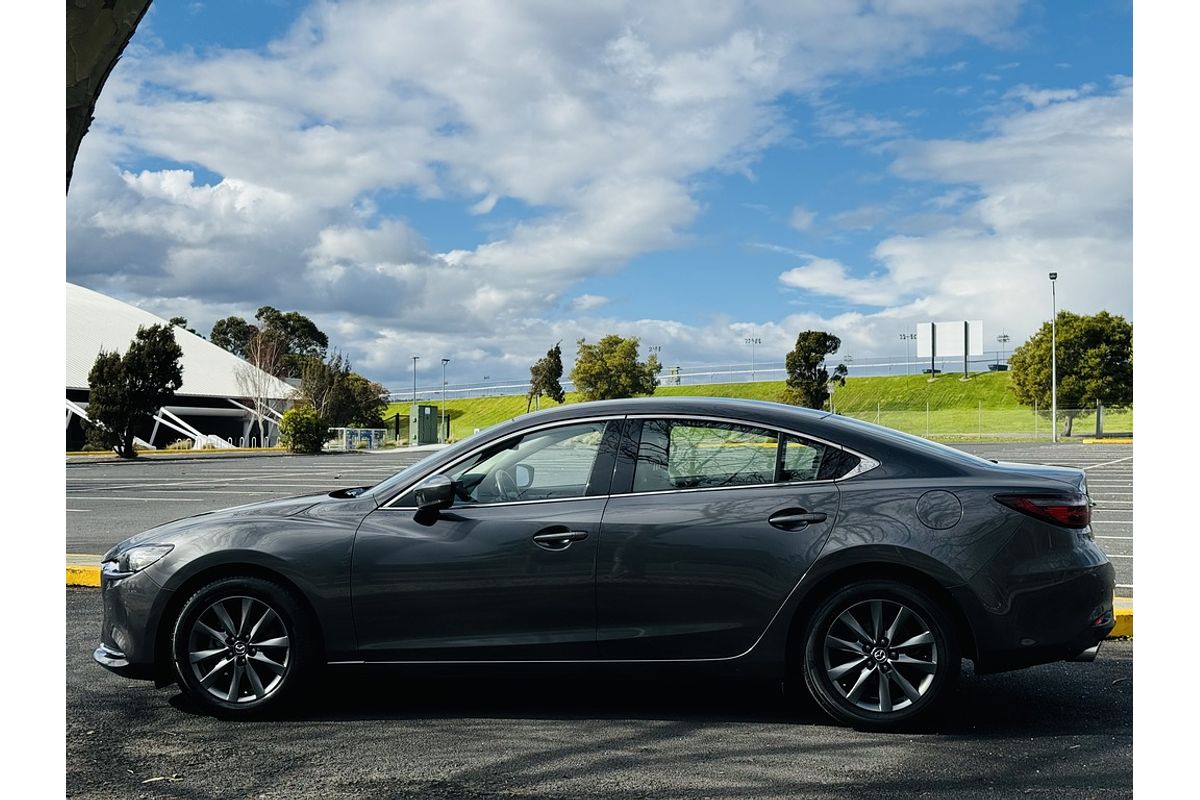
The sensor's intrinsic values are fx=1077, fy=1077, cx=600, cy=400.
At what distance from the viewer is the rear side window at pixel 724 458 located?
511 cm

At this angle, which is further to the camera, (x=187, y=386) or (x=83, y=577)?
(x=187, y=386)

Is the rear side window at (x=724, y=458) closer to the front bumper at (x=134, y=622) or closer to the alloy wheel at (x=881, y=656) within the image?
the alloy wheel at (x=881, y=656)

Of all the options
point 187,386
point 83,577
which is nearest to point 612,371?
point 187,386

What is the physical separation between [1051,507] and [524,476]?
2.46 metres

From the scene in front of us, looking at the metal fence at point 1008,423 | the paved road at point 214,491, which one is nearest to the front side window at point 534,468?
the paved road at point 214,491

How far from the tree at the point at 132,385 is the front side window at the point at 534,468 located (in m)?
43.0

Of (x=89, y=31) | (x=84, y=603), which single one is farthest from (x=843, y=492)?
(x=84, y=603)

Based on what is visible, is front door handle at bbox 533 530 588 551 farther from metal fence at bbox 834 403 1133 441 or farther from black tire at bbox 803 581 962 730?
metal fence at bbox 834 403 1133 441

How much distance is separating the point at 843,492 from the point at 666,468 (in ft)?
2.74

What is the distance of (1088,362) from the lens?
199 feet

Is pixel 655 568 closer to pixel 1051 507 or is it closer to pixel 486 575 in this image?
pixel 486 575

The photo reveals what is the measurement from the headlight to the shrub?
45.7m

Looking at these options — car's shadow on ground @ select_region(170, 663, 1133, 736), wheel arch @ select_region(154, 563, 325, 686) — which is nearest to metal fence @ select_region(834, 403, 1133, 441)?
car's shadow on ground @ select_region(170, 663, 1133, 736)

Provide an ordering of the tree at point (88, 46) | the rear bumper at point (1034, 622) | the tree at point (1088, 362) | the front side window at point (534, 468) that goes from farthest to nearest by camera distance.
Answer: the tree at point (1088, 362)
the front side window at point (534, 468)
the rear bumper at point (1034, 622)
the tree at point (88, 46)
